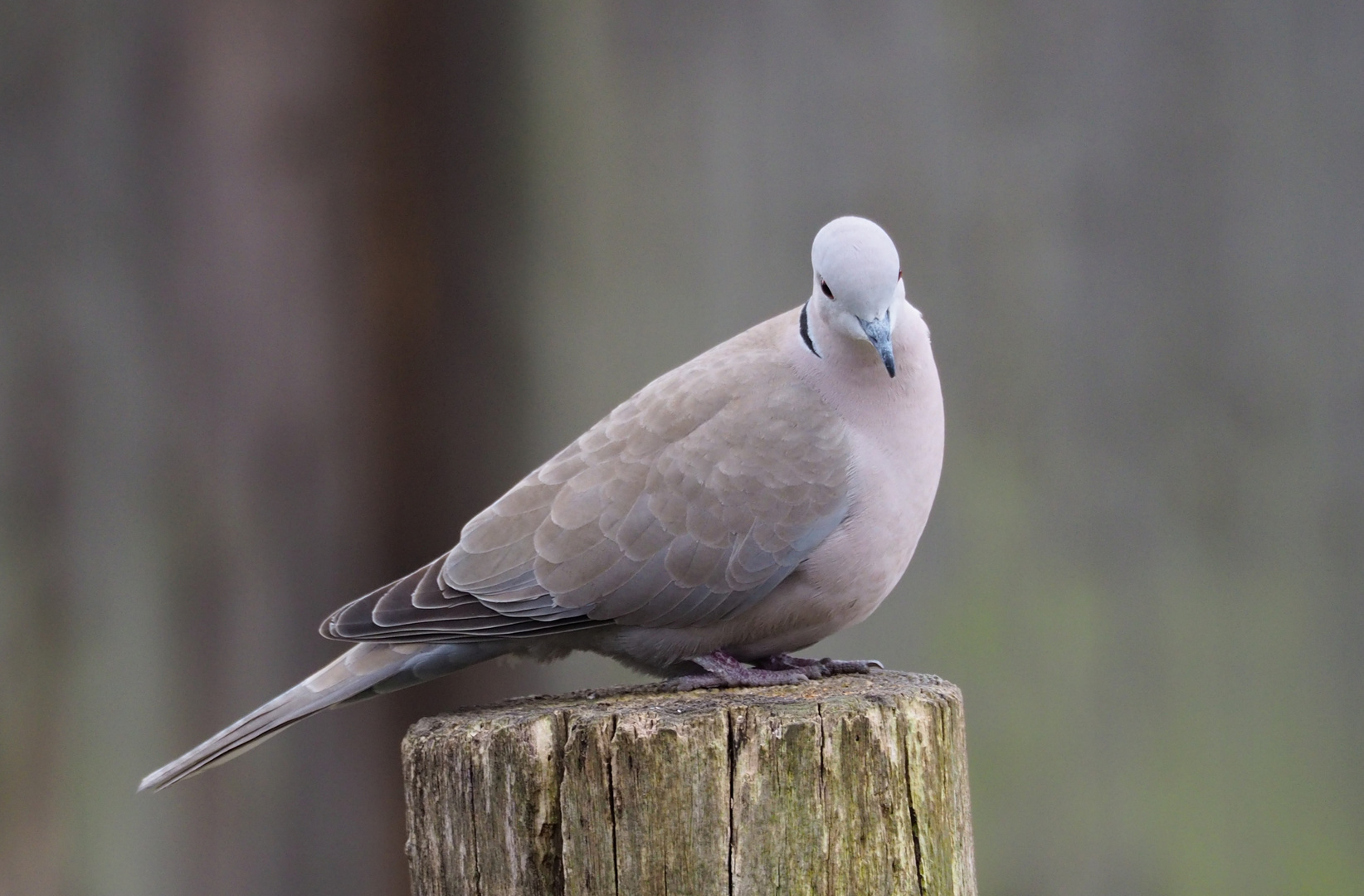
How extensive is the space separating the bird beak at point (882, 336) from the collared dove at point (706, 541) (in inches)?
1.8

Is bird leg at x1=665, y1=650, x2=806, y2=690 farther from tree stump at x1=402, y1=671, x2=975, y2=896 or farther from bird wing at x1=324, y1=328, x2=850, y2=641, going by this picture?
tree stump at x1=402, y1=671, x2=975, y2=896

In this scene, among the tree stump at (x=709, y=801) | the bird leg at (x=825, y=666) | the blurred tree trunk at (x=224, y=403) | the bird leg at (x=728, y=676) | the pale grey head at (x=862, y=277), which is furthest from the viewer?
the blurred tree trunk at (x=224, y=403)

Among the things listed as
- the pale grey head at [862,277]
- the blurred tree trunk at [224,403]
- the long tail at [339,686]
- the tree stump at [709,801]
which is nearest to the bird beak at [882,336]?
the pale grey head at [862,277]

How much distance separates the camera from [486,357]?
14.0 ft

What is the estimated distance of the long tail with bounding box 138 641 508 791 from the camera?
2811 mm

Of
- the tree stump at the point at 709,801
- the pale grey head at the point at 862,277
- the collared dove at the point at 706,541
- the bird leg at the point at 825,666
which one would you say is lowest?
the tree stump at the point at 709,801

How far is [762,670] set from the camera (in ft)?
9.64

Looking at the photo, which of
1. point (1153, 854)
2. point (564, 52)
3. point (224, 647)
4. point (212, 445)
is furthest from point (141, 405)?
point (1153, 854)

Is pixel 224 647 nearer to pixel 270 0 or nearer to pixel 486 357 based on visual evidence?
pixel 486 357

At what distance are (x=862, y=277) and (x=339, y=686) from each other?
145 cm

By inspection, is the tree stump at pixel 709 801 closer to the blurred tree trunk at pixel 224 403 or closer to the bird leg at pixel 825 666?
the bird leg at pixel 825 666

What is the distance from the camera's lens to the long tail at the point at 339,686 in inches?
111

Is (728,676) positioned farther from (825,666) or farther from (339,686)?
(339,686)

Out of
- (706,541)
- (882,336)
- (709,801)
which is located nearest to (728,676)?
(706,541)
